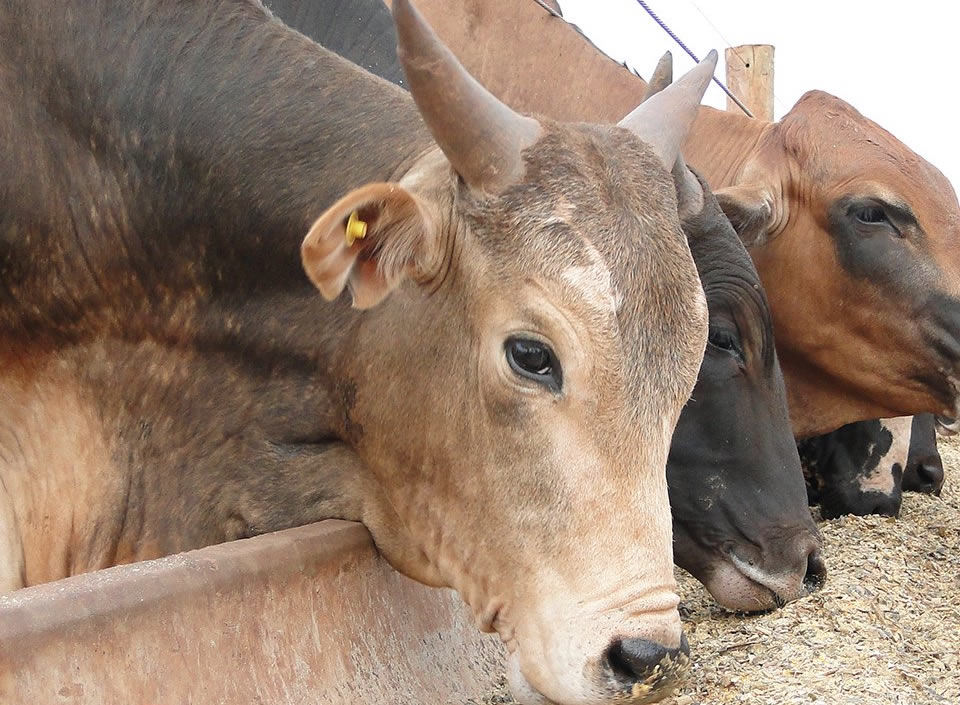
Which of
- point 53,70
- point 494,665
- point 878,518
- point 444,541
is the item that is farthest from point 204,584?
point 878,518

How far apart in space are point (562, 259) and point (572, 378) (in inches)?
8.8

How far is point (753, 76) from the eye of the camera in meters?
9.39

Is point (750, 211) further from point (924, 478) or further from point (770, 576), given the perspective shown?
point (770, 576)

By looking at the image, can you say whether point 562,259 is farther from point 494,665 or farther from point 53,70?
point 53,70

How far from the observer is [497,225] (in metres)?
2.51

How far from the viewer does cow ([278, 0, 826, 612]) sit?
3.52m

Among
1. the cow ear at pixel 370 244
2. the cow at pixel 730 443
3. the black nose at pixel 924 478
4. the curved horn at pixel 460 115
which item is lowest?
the black nose at pixel 924 478

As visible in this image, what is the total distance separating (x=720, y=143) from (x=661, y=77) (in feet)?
7.44

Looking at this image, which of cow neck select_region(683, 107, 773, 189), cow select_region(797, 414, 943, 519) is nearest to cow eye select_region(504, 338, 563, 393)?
cow select_region(797, 414, 943, 519)

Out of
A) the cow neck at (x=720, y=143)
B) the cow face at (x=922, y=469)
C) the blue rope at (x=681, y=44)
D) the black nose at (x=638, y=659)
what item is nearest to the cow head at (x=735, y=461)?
the black nose at (x=638, y=659)

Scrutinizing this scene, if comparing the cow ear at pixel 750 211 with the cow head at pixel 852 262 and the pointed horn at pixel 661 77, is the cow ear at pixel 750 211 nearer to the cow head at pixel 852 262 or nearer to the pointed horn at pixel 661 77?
the cow head at pixel 852 262

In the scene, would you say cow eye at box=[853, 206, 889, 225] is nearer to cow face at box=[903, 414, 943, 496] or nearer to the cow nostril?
cow face at box=[903, 414, 943, 496]

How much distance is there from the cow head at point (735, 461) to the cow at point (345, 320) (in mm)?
826

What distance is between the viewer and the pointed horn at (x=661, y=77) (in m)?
3.53
